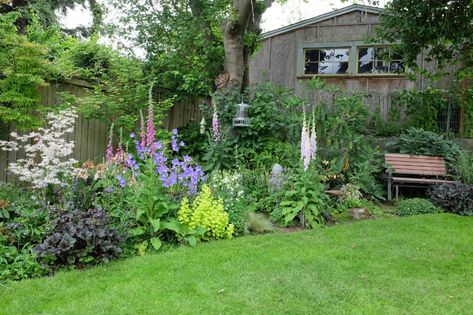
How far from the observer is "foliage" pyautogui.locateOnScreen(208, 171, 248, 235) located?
5023 millimetres

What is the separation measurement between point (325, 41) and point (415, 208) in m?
6.91

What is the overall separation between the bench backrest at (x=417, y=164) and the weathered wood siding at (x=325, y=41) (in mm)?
3112

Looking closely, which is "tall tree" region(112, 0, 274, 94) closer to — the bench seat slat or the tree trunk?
the tree trunk

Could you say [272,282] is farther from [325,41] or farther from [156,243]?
[325,41]

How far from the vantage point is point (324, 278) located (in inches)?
141

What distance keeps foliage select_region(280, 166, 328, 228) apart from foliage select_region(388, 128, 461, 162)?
3.83 meters

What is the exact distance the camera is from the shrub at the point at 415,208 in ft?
21.9

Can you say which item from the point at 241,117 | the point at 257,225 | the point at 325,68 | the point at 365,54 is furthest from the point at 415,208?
the point at 325,68

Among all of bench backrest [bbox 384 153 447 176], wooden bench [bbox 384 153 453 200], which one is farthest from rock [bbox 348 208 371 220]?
bench backrest [bbox 384 153 447 176]

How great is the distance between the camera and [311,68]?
41.2 feet

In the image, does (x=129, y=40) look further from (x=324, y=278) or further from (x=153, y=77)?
(x=324, y=278)

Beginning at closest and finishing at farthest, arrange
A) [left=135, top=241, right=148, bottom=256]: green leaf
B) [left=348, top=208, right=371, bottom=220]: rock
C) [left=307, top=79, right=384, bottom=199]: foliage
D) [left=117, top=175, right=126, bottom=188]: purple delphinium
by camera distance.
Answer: [left=135, top=241, right=148, bottom=256]: green leaf < [left=117, top=175, right=126, bottom=188]: purple delphinium < [left=348, top=208, right=371, bottom=220]: rock < [left=307, top=79, right=384, bottom=199]: foliage

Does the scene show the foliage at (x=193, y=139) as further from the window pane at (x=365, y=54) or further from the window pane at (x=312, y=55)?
the window pane at (x=365, y=54)

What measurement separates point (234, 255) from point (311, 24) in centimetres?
975
